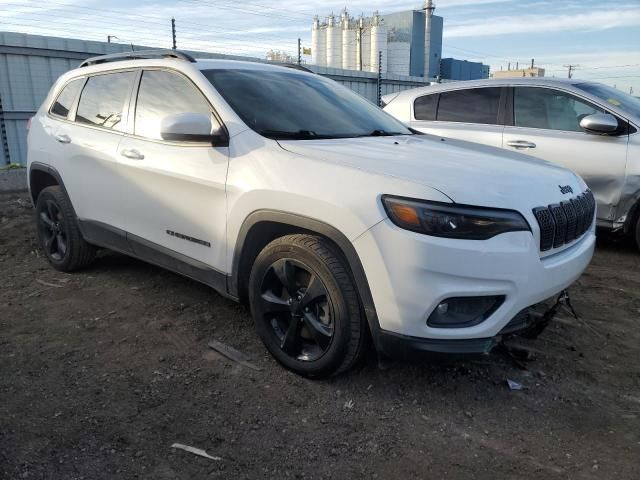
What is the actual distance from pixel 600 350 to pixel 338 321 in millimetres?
1772

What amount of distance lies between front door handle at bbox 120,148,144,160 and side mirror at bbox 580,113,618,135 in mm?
4040

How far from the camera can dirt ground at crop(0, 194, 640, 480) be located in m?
2.33

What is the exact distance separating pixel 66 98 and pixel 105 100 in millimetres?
700

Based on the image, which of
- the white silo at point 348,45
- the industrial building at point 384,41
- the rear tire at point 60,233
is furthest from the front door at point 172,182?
the white silo at point 348,45

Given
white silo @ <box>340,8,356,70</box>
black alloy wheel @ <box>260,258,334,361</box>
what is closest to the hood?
black alloy wheel @ <box>260,258,334,361</box>

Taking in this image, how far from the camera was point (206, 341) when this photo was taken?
137 inches

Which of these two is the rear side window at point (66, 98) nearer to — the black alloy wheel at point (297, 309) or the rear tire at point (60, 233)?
the rear tire at point (60, 233)

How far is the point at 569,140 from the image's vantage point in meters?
5.38

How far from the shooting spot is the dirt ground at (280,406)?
233 centimetres

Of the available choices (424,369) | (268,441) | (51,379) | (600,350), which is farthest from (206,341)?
(600,350)

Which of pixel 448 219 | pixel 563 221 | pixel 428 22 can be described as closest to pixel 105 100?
pixel 448 219

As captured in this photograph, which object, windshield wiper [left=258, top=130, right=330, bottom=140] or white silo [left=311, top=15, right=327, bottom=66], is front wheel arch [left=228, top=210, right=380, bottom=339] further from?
white silo [left=311, top=15, right=327, bottom=66]

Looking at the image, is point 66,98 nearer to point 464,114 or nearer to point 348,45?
point 464,114

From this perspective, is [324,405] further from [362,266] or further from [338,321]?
[362,266]
